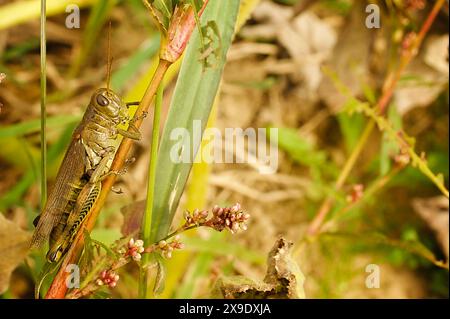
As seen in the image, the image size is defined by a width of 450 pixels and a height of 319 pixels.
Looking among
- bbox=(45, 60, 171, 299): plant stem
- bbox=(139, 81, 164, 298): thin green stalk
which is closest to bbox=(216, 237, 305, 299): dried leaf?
bbox=(139, 81, 164, 298): thin green stalk

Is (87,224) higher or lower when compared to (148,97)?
lower

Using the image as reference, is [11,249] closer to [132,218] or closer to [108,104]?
[132,218]

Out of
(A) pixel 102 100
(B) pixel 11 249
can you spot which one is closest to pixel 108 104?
(A) pixel 102 100

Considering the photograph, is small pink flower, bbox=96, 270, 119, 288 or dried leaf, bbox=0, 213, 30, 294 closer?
small pink flower, bbox=96, 270, 119, 288

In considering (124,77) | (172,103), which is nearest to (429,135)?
(124,77)

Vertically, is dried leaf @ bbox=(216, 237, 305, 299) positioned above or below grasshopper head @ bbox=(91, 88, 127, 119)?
below

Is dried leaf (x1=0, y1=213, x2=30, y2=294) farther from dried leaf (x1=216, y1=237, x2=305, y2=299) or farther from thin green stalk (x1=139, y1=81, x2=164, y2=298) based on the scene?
dried leaf (x1=216, y1=237, x2=305, y2=299)

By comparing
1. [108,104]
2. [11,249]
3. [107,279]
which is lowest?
[107,279]

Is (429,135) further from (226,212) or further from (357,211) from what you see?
(226,212)
